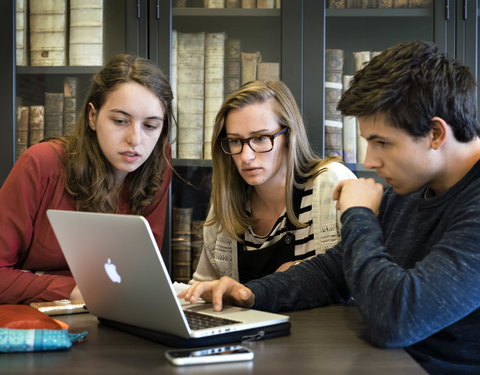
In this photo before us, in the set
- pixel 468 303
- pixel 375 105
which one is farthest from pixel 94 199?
pixel 468 303

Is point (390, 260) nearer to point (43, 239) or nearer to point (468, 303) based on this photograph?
point (468, 303)

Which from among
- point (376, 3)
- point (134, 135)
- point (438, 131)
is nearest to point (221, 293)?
point (438, 131)

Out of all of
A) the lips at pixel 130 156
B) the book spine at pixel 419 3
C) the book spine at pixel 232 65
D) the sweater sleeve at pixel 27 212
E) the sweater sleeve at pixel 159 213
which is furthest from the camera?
the book spine at pixel 232 65

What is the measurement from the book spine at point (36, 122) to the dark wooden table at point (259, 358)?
1.53 m

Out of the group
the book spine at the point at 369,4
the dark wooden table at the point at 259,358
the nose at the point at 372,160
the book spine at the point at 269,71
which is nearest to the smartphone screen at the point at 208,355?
the dark wooden table at the point at 259,358

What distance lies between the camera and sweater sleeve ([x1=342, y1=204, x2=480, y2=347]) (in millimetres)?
1026

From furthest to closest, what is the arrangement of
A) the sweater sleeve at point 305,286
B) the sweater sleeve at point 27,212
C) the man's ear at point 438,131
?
the sweater sleeve at point 27,212 → the sweater sleeve at point 305,286 → the man's ear at point 438,131

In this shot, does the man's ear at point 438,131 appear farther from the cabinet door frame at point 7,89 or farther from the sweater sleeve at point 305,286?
the cabinet door frame at point 7,89

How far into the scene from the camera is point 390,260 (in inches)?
45.3

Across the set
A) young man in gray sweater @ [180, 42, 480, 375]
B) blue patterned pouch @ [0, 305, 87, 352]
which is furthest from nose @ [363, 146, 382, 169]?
blue patterned pouch @ [0, 305, 87, 352]

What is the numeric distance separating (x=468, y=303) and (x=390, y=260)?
16cm

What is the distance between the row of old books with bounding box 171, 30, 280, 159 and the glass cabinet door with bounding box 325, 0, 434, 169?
300mm

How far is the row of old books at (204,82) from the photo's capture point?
8.34 ft

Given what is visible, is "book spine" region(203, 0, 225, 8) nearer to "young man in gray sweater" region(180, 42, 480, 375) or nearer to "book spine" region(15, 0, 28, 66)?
"book spine" region(15, 0, 28, 66)
